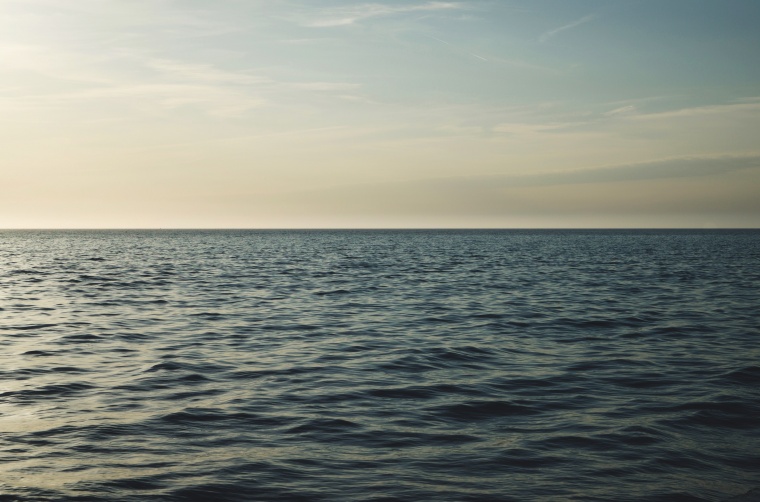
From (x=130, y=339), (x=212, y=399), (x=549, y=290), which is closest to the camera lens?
(x=212, y=399)

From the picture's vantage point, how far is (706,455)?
10.8 meters

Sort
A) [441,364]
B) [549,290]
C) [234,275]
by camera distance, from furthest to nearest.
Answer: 1. [234,275]
2. [549,290]
3. [441,364]

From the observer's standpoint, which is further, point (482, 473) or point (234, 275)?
point (234, 275)

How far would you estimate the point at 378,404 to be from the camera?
546 inches

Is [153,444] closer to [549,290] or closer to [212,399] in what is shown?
[212,399]

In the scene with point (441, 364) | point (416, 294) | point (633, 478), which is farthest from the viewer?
point (416, 294)

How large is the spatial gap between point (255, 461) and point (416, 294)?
28.3 metres

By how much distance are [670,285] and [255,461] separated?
39.7 metres

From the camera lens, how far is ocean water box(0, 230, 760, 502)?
957 centimetres

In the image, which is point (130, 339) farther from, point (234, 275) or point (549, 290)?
point (234, 275)

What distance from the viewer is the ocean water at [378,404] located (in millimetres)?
9570

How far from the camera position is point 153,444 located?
10969 mm

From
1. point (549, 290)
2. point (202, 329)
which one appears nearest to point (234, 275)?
point (549, 290)

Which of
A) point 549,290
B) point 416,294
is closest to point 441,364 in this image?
point 416,294
